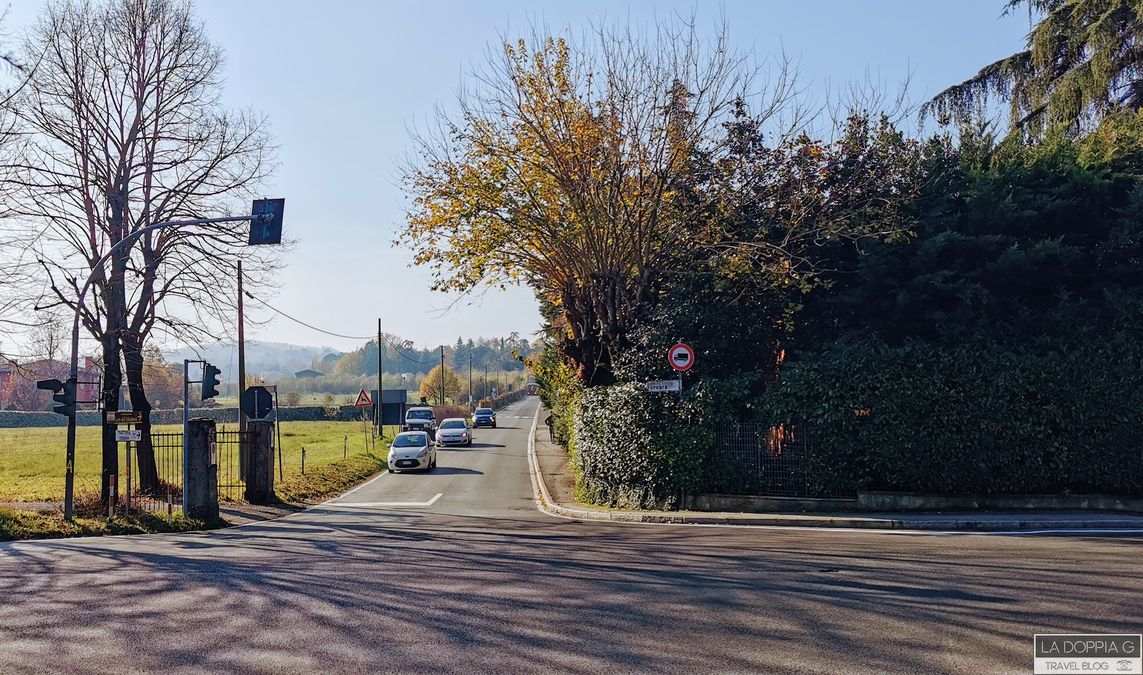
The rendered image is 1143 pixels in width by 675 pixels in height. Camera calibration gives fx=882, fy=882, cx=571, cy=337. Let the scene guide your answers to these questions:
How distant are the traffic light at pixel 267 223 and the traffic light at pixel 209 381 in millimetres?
3512

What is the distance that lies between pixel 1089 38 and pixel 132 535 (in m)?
25.0

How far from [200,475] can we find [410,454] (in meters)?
14.7

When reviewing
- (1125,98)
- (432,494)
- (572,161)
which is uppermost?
(1125,98)

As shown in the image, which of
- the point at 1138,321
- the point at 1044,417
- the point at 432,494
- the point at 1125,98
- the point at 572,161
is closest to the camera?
the point at 1044,417

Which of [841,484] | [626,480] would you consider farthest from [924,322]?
[626,480]

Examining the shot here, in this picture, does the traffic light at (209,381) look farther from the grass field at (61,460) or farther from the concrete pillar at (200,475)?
the grass field at (61,460)

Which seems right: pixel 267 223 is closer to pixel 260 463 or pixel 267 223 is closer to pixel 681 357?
pixel 681 357

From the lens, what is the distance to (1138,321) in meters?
18.0

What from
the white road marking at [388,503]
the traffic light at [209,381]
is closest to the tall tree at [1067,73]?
the white road marking at [388,503]

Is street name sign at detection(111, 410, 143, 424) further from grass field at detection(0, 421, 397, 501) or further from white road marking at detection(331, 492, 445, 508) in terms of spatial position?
white road marking at detection(331, 492, 445, 508)

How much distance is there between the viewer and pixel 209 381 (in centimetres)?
1791

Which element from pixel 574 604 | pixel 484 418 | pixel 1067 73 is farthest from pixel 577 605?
pixel 484 418

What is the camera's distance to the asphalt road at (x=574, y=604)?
6.45 m

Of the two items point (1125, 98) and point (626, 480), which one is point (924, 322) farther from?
point (1125, 98)
